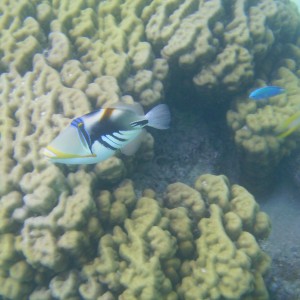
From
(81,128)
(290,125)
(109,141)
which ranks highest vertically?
(81,128)

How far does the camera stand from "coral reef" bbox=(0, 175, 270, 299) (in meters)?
2.61

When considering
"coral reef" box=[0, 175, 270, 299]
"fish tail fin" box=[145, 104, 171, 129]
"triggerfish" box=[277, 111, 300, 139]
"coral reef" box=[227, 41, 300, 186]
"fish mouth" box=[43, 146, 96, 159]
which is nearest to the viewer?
"fish mouth" box=[43, 146, 96, 159]

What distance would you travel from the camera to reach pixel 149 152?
11.2 ft

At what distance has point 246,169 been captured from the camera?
14.2 feet

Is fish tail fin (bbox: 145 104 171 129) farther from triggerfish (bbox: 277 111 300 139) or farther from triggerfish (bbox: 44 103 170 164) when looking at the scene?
triggerfish (bbox: 277 111 300 139)

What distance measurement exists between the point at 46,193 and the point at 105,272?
82 cm

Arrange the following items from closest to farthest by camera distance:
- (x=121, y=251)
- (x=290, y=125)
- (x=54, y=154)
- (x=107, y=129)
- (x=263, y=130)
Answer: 1. (x=54, y=154)
2. (x=107, y=129)
3. (x=121, y=251)
4. (x=290, y=125)
5. (x=263, y=130)

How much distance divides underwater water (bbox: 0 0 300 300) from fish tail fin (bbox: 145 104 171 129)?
0.19 ft

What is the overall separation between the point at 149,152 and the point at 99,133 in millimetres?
1401

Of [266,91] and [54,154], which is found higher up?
[54,154]

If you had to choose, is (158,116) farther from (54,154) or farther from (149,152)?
(149,152)

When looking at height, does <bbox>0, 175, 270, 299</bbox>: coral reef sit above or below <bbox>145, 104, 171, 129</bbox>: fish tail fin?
below

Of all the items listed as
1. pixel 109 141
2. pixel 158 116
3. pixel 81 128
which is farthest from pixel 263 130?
pixel 81 128

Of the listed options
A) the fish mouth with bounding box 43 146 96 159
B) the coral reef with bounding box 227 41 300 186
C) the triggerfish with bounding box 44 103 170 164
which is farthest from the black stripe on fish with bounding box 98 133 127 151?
the coral reef with bounding box 227 41 300 186
